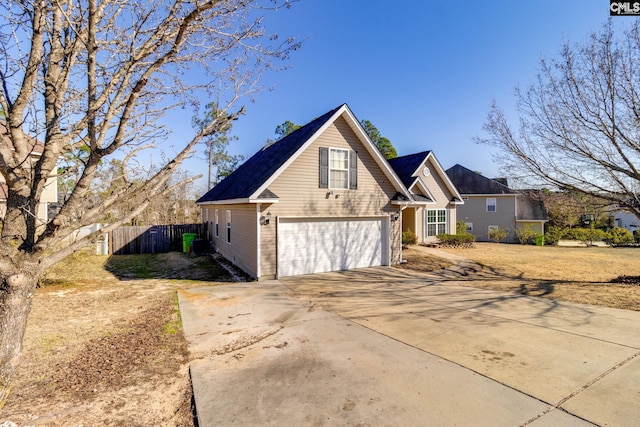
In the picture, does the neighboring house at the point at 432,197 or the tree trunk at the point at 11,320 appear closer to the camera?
the tree trunk at the point at 11,320

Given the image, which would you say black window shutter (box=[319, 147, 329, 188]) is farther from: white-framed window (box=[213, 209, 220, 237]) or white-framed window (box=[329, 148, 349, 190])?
white-framed window (box=[213, 209, 220, 237])

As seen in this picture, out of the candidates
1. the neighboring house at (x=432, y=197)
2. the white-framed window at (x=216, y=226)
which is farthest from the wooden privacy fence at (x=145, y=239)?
the neighboring house at (x=432, y=197)

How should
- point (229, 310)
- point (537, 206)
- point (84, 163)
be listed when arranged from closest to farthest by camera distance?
point (84, 163)
point (229, 310)
point (537, 206)

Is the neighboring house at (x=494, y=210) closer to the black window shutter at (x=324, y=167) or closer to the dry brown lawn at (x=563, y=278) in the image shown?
the dry brown lawn at (x=563, y=278)

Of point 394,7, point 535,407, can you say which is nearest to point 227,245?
point 394,7

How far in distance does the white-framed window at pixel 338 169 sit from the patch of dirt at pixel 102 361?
21.8 ft

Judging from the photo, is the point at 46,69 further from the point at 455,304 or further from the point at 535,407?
the point at 455,304

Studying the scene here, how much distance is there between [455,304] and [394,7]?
1071cm

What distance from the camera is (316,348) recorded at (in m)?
5.21

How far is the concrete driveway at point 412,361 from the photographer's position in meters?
3.47

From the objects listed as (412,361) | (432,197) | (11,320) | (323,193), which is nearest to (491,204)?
(432,197)

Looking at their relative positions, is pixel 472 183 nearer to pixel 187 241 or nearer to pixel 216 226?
pixel 216 226

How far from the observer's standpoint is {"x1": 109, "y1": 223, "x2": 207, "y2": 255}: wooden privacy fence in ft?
58.0

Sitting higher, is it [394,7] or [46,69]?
[394,7]
